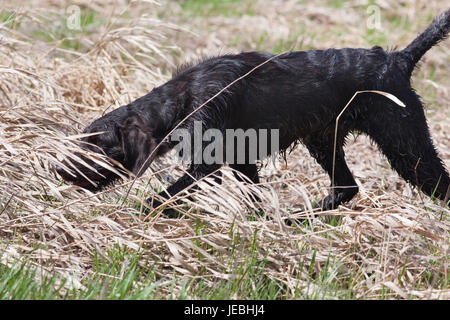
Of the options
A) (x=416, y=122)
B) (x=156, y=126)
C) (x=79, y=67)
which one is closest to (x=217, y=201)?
(x=156, y=126)

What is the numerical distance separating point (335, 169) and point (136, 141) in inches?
53.3

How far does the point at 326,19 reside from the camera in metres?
8.68

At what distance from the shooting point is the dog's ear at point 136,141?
11.5 ft

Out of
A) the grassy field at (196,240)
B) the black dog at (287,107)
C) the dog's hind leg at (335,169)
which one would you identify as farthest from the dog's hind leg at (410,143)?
the dog's hind leg at (335,169)

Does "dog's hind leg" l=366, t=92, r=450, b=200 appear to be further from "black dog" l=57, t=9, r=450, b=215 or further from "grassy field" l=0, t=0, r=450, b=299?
"grassy field" l=0, t=0, r=450, b=299

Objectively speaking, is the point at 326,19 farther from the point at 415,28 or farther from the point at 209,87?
the point at 209,87

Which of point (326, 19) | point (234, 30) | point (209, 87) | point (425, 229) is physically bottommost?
point (425, 229)

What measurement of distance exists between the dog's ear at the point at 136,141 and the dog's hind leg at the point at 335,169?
111cm

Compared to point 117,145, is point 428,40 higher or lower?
higher

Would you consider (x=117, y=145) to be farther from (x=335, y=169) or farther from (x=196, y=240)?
(x=335, y=169)

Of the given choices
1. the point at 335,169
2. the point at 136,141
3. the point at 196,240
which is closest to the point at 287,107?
the point at 335,169

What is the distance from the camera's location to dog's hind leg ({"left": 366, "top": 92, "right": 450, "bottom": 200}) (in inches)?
145

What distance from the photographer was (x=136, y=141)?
3.49m

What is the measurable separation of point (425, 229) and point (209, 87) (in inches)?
52.5
